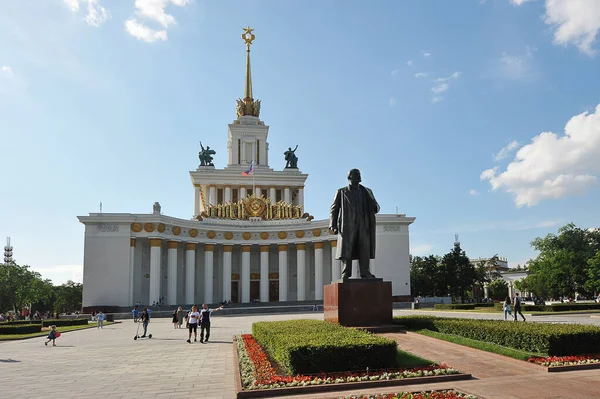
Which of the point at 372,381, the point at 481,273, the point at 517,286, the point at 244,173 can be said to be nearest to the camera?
the point at 372,381

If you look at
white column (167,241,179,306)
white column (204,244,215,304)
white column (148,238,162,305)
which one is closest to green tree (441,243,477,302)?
white column (204,244,215,304)

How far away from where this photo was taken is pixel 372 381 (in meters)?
8.41

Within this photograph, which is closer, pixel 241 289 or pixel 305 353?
pixel 305 353

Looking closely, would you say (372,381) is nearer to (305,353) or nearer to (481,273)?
(305,353)

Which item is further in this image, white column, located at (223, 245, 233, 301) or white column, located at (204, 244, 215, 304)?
white column, located at (223, 245, 233, 301)

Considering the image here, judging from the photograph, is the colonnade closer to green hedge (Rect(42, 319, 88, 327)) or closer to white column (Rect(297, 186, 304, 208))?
white column (Rect(297, 186, 304, 208))

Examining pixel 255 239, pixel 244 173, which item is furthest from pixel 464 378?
pixel 244 173

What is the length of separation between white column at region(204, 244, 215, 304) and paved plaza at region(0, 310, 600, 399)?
3436cm

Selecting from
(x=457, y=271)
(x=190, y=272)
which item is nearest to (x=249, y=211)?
(x=190, y=272)

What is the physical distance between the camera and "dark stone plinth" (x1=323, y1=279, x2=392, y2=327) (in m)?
13.7

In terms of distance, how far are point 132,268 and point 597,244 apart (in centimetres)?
7076

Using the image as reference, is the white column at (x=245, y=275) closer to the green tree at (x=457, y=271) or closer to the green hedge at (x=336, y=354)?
the green tree at (x=457, y=271)

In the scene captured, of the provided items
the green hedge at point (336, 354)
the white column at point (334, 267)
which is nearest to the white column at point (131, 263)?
the white column at point (334, 267)

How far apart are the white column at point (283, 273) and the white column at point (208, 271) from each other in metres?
7.56
